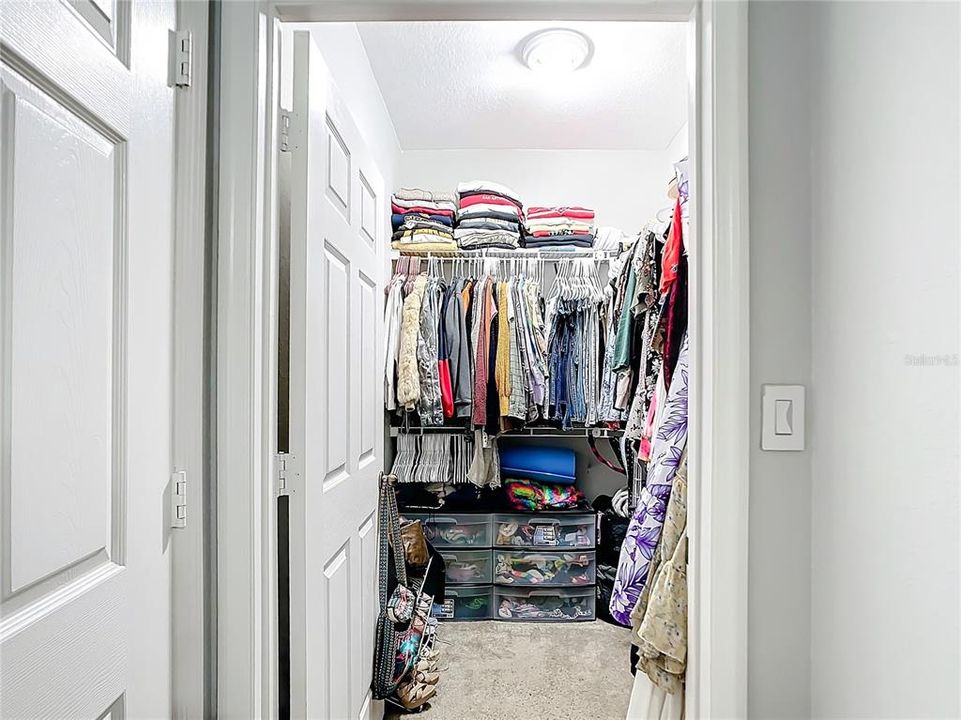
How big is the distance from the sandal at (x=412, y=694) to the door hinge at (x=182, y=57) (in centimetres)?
210

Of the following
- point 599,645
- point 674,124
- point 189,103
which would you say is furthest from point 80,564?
point 674,124

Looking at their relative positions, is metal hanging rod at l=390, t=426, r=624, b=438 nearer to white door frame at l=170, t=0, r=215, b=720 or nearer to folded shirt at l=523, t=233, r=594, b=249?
folded shirt at l=523, t=233, r=594, b=249

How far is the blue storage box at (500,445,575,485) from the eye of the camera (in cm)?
338

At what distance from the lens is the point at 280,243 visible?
1364mm

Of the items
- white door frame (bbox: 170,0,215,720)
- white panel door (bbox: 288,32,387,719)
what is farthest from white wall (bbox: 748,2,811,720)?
white door frame (bbox: 170,0,215,720)

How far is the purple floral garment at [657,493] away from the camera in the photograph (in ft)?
4.84

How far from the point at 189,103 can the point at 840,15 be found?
1060mm

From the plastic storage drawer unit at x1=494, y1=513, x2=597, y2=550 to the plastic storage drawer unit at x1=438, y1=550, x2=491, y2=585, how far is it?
109 mm

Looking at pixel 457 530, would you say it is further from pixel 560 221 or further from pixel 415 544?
pixel 560 221

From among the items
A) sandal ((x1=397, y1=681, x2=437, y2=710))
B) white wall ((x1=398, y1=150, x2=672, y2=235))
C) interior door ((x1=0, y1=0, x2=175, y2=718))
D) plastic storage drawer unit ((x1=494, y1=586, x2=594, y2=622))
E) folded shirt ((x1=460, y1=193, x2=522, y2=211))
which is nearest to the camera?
interior door ((x1=0, y1=0, x2=175, y2=718))

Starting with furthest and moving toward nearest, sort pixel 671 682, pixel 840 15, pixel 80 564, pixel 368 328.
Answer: pixel 368 328
pixel 671 682
pixel 840 15
pixel 80 564

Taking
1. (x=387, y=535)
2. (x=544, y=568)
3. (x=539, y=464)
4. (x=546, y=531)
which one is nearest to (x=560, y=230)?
(x=539, y=464)

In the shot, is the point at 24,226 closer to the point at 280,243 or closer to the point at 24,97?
the point at 24,97

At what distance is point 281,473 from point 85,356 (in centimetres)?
51
